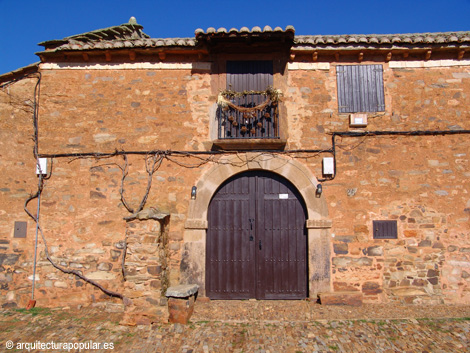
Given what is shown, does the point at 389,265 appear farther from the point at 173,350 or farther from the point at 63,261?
the point at 63,261

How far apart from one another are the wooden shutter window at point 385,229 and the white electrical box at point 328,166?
1.27 meters

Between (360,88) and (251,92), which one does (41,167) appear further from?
(360,88)

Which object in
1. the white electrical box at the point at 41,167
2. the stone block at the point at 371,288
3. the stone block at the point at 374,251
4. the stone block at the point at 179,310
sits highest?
the white electrical box at the point at 41,167

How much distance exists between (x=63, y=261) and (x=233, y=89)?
4.61 metres

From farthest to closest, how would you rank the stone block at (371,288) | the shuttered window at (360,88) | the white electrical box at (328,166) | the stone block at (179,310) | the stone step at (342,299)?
the shuttered window at (360,88) < the white electrical box at (328,166) < the stone block at (371,288) < the stone step at (342,299) < the stone block at (179,310)

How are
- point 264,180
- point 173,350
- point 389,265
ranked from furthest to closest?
point 264,180, point 389,265, point 173,350

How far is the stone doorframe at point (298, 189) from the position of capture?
5801 mm

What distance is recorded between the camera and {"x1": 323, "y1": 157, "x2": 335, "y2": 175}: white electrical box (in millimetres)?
5922

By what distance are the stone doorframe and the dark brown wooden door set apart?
173 mm

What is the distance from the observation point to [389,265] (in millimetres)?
5746

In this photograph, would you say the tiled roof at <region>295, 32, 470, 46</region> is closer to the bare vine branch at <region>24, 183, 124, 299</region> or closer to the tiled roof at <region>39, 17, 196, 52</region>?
the tiled roof at <region>39, 17, 196, 52</region>

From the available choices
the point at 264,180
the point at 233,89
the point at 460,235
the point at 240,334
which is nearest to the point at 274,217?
the point at 264,180

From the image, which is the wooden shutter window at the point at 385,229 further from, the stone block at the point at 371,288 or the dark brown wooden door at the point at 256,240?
the dark brown wooden door at the point at 256,240

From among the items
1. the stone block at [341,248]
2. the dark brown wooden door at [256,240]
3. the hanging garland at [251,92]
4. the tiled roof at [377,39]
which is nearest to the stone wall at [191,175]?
the stone block at [341,248]
